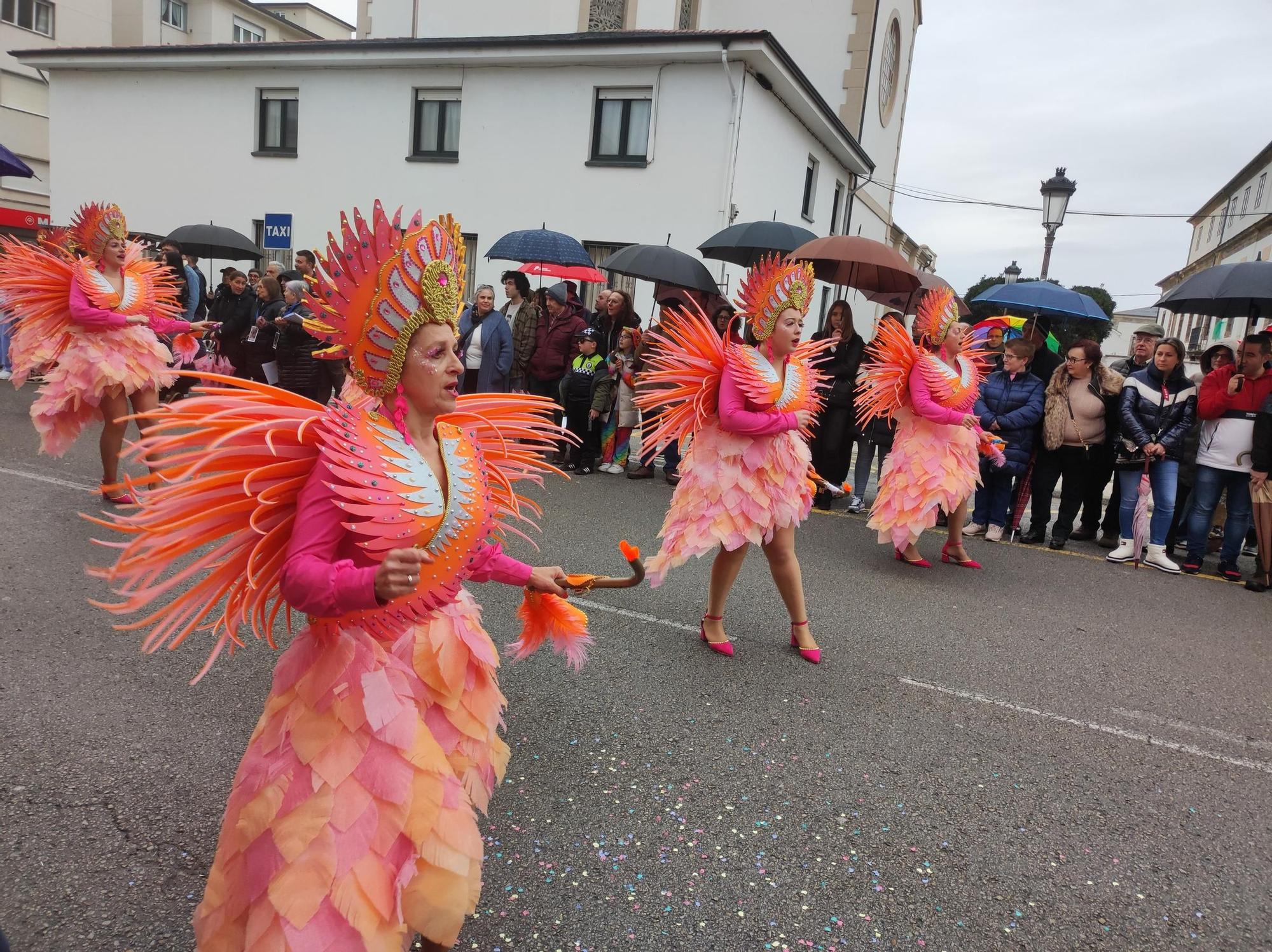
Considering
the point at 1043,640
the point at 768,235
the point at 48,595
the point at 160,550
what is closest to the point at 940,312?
the point at 1043,640

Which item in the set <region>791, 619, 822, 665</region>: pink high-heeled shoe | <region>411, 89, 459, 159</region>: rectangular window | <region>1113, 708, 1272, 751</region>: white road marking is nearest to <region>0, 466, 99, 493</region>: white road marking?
<region>791, 619, 822, 665</region>: pink high-heeled shoe

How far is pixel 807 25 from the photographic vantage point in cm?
2197

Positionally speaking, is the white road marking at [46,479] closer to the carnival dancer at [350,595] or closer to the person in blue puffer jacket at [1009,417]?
the carnival dancer at [350,595]

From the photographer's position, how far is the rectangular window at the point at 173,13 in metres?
32.0

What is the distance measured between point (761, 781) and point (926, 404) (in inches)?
136

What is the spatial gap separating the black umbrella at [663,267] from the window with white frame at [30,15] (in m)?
31.2

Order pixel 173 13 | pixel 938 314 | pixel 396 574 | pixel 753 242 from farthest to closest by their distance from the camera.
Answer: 1. pixel 173 13
2. pixel 753 242
3. pixel 938 314
4. pixel 396 574

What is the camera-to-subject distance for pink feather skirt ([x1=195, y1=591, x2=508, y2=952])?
1.63m

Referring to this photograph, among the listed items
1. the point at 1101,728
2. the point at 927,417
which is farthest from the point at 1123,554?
the point at 1101,728

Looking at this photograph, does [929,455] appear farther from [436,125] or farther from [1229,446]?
[436,125]

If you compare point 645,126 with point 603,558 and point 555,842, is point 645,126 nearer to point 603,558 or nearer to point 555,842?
point 603,558

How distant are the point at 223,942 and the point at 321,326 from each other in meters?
1.32

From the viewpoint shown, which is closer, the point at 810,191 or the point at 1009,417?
the point at 1009,417

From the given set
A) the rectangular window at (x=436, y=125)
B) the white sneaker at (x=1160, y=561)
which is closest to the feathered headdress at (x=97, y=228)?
the white sneaker at (x=1160, y=561)
